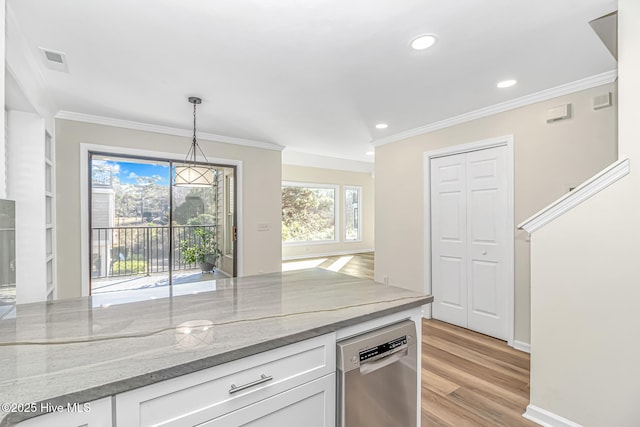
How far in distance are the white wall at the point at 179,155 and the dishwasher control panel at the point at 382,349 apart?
3719mm

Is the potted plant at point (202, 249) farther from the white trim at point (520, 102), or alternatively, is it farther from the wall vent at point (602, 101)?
the wall vent at point (602, 101)

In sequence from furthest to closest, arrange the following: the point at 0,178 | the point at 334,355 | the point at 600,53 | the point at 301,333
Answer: the point at 600,53 < the point at 0,178 < the point at 334,355 < the point at 301,333

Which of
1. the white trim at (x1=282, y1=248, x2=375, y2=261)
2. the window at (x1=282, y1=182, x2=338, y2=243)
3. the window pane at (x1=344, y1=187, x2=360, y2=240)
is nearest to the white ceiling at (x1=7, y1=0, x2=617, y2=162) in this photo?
the window at (x1=282, y1=182, x2=338, y2=243)

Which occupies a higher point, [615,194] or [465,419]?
[615,194]

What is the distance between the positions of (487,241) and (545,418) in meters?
1.80

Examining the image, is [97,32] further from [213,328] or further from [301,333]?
[301,333]

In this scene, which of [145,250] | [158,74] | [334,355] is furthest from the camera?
[145,250]

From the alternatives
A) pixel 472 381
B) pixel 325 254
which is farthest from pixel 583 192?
pixel 325 254

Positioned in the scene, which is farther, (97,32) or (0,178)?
(97,32)

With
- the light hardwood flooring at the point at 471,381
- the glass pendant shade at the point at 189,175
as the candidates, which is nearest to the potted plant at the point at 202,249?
the glass pendant shade at the point at 189,175

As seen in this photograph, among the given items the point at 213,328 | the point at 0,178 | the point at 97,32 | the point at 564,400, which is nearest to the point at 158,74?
the point at 97,32

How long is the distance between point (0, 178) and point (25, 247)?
1.69 m

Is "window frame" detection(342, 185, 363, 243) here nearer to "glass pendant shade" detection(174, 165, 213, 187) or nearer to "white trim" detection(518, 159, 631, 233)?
"glass pendant shade" detection(174, 165, 213, 187)

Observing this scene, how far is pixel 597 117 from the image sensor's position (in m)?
2.54
